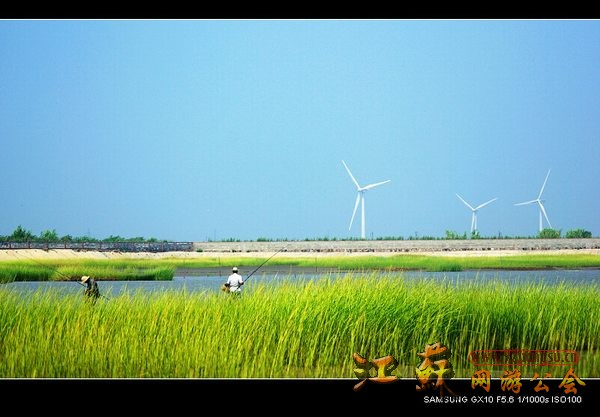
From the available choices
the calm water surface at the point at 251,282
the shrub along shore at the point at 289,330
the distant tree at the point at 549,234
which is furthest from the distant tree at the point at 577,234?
the shrub along shore at the point at 289,330

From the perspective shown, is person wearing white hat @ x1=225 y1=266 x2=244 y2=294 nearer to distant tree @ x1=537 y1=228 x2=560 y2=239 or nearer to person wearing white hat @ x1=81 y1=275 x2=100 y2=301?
person wearing white hat @ x1=81 y1=275 x2=100 y2=301

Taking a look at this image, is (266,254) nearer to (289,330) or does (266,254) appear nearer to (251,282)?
(251,282)

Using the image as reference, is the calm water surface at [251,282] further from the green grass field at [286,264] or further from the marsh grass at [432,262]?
the marsh grass at [432,262]

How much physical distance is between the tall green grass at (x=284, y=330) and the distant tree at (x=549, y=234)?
3908 cm

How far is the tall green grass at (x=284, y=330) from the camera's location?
9211mm

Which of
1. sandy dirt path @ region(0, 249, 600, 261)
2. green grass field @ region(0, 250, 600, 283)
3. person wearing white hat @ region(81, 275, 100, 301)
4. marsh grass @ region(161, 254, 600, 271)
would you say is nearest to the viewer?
person wearing white hat @ region(81, 275, 100, 301)

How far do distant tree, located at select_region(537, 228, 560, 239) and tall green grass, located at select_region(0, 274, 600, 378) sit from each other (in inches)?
1539

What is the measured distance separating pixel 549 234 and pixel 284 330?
4383 centimetres

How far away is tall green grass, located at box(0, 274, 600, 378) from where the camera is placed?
9.21m

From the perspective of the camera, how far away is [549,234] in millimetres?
50000

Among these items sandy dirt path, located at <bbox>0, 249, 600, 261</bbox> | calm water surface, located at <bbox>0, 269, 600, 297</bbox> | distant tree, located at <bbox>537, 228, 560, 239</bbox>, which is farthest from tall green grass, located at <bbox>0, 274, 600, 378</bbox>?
distant tree, located at <bbox>537, 228, 560, 239</bbox>

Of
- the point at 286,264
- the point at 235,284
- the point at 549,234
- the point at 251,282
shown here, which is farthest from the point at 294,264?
the point at 235,284
